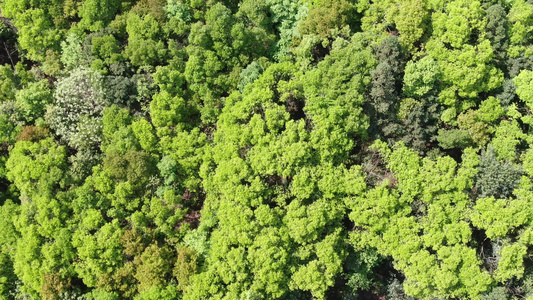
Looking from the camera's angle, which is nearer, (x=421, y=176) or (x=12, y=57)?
(x=421, y=176)

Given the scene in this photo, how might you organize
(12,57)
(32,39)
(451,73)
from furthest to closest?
(12,57), (32,39), (451,73)

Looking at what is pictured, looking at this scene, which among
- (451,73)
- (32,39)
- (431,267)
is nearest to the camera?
(431,267)

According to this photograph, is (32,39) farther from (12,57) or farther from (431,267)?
(431,267)

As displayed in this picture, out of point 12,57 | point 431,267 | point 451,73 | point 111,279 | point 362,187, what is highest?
point 12,57

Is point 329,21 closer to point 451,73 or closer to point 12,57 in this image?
point 451,73

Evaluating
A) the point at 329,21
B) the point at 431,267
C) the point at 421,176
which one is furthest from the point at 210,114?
the point at 431,267

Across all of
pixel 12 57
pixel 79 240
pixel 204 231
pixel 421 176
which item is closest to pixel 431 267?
pixel 421 176

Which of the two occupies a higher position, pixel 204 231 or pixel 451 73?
pixel 451 73
